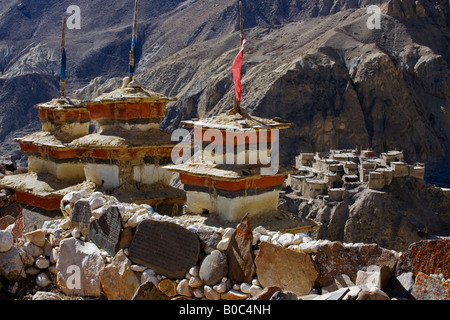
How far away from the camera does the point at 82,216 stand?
18.7 feet

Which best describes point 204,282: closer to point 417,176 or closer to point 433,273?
point 433,273

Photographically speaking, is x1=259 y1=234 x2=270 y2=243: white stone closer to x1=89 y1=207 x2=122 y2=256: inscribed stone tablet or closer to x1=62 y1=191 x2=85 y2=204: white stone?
x1=89 y1=207 x2=122 y2=256: inscribed stone tablet

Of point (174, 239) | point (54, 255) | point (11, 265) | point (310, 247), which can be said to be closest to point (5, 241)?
point (11, 265)

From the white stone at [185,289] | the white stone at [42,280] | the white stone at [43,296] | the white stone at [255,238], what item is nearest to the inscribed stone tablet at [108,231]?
the white stone at [42,280]

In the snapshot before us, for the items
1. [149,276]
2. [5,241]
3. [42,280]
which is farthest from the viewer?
[42,280]

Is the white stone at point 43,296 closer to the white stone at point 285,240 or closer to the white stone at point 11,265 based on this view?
the white stone at point 11,265

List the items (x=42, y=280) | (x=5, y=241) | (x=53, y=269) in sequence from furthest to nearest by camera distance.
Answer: (x=53, y=269) → (x=42, y=280) → (x=5, y=241)

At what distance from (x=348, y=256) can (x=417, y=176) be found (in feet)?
133

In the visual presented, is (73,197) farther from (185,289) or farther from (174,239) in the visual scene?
(185,289)

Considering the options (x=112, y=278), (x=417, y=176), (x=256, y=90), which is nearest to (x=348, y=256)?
(x=112, y=278)

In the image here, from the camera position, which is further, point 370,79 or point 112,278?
point 370,79

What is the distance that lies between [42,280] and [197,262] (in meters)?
1.49

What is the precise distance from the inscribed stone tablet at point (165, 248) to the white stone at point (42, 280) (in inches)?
33.1

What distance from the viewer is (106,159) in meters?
9.44
